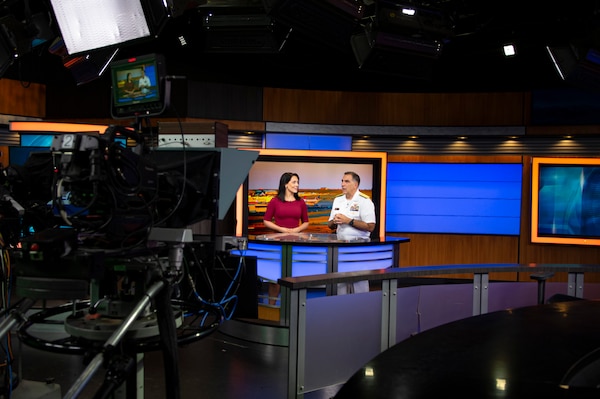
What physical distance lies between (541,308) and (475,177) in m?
5.63

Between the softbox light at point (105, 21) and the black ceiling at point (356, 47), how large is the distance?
1037mm

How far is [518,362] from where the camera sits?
1.27 metres

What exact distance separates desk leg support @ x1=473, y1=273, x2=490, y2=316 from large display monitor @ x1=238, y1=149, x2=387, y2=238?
378cm

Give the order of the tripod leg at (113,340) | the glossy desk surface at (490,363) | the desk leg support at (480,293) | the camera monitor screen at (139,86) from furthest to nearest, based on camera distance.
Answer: the desk leg support at (480,293) → the camera monitor screen at (139,86) → the tripod leg at (113,340) → the glossy desk surface at (490,363)

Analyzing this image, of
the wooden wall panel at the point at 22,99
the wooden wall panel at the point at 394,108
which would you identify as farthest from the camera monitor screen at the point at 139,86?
the wooden wall panel at the point at 394,108

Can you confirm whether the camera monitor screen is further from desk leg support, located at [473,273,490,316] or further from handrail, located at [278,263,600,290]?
desk leg support, located at [473,273,490,316]

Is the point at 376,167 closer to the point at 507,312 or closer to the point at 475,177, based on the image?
the point at 475,177

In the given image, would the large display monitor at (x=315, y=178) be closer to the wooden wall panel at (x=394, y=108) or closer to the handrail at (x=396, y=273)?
the wooden wall panel at (x=394, y=108)

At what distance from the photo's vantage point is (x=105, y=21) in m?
2.48

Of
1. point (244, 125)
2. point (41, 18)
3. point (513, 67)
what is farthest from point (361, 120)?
point (41, 18)

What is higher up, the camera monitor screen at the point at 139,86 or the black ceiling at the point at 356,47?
the black ceiling at the point at 356,47

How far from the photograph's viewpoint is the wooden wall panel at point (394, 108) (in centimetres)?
735

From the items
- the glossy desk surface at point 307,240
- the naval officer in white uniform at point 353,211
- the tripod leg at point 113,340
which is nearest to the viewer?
the tripod leg at point 113,340

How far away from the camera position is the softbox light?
2.48m
